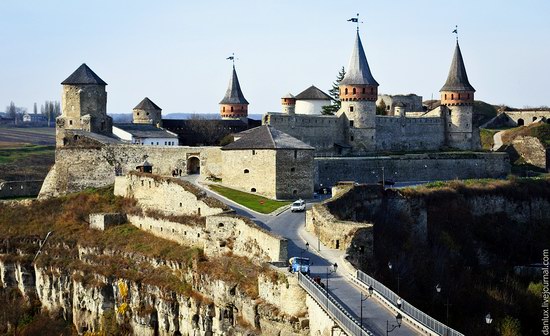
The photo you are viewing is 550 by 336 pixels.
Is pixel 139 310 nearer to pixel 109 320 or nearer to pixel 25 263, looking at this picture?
pixel 109 320

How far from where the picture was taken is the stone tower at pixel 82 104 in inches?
2530

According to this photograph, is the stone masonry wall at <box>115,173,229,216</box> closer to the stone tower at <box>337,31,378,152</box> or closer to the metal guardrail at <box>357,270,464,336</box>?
the metal guardrail at <box>357,270,464,336</box>

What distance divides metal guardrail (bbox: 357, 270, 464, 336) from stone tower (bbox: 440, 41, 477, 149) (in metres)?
46.0

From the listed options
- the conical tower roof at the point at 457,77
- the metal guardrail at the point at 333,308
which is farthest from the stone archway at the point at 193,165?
the metal guardrail at the point at 333,308

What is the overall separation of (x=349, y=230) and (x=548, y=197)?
30.9 metres

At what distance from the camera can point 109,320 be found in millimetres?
48312

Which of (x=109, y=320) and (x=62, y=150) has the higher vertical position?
(x=62, y=150)

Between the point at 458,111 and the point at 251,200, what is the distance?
1200 inches

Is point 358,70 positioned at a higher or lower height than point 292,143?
higher

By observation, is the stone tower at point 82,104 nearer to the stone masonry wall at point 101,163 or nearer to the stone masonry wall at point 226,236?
the stone masonry wall at point 101,163

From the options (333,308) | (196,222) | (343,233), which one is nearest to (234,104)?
(196,222)

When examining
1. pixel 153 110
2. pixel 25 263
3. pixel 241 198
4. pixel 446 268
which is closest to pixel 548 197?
pixel 446 268

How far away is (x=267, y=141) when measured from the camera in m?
55.3

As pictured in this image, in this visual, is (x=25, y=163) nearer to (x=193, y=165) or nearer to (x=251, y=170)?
(x=193, y=165)
